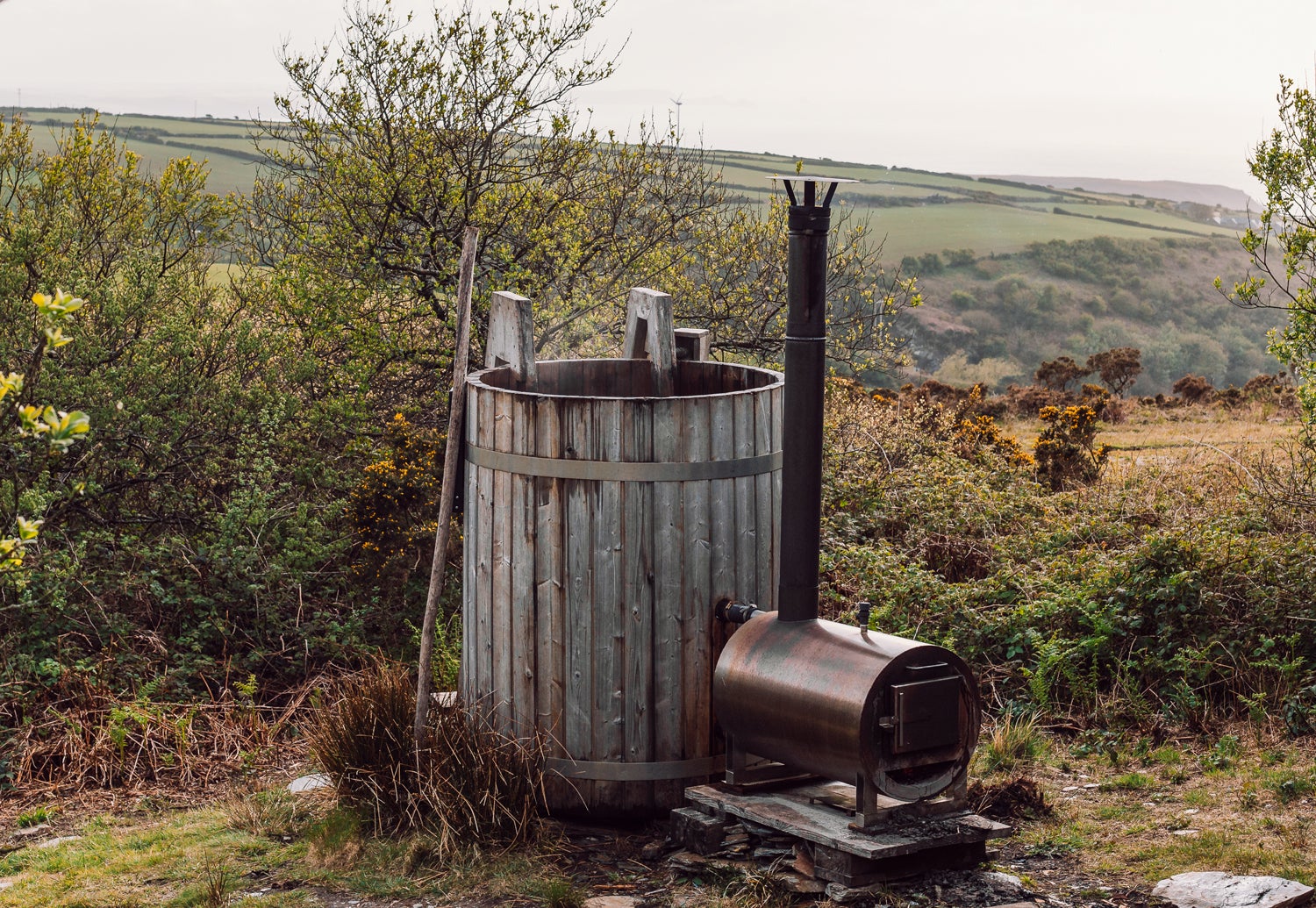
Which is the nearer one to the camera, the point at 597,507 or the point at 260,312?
the point at 597,507

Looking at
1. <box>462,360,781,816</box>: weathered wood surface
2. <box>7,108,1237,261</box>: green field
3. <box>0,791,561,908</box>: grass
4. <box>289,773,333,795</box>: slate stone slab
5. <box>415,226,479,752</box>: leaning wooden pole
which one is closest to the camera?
<box>0,791,561,908</box>: grass

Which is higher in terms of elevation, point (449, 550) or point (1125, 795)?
point (449, 550)

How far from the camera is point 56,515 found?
761cm

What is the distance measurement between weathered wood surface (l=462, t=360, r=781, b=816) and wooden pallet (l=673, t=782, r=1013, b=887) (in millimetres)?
343

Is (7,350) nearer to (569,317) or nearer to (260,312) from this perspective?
(260,312)

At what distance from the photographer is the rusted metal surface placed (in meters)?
4.12

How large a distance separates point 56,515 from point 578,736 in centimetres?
443

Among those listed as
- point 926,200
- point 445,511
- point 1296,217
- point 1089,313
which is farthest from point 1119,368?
point 926,200

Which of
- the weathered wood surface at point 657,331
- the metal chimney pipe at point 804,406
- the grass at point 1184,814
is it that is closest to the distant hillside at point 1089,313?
the grass at point 1184,814

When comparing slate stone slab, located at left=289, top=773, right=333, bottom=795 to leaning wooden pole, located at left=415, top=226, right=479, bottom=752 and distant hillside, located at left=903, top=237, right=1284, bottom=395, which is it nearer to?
leaning wooden pole, located at left=415, top=226, right=479, bottom=752

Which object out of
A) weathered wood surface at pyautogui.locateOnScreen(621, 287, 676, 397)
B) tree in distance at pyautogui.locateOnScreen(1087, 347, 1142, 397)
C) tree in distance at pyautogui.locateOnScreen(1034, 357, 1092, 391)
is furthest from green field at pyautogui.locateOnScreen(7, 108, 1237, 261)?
weathered wood surface at pyautogui.locateOnScreen(621, 287, 676, 397)

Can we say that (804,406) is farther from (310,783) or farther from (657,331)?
(310,783)

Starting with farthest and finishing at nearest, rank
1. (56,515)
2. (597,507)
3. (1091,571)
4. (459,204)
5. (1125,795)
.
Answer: (459,204) → (56,515) → (1091,571) → (1125,795) → (597,507)

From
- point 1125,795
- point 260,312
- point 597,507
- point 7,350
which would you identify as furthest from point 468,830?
point 260,312
